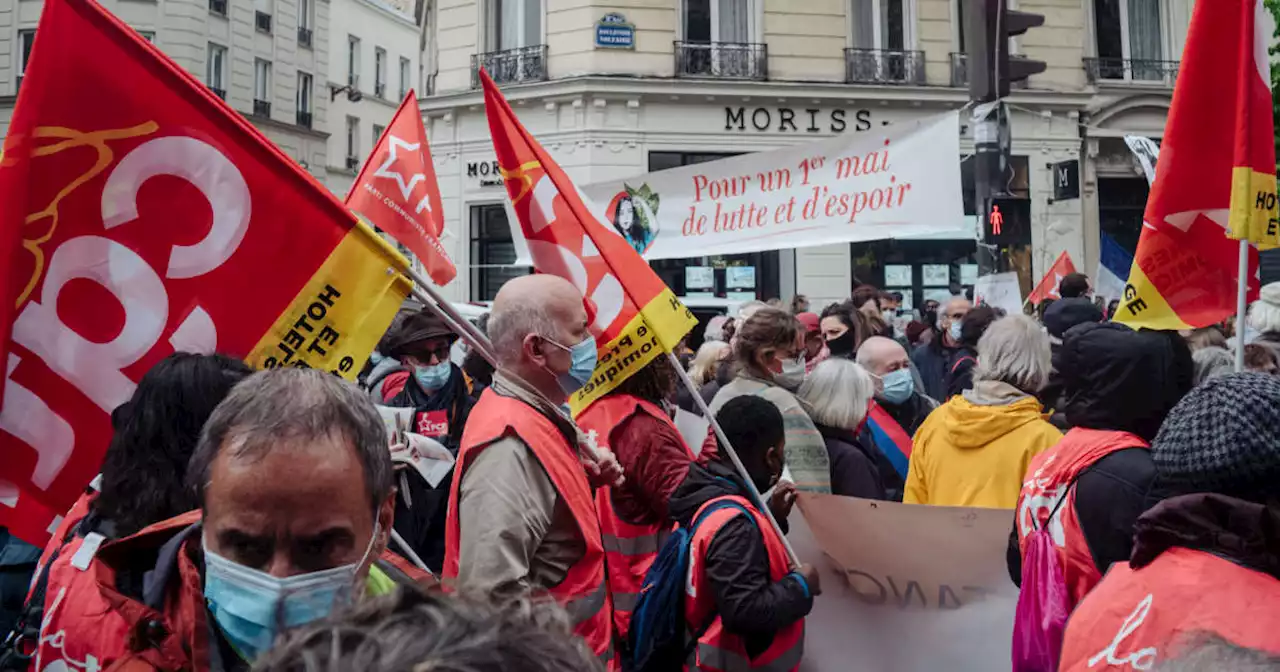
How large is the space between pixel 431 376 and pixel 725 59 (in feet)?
47.6

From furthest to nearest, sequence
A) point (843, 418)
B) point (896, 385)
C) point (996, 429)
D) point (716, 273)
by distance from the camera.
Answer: point (716, 273) → point (896, 385) → point (843, 418) → point (996, 429)

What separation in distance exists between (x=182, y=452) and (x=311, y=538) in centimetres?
64

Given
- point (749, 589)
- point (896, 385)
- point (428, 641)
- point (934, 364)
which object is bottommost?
point (749, 589)

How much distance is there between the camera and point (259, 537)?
1772 mm

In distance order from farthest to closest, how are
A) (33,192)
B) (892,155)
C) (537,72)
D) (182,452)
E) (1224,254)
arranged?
(537,72) → (892,155) → (1224,254) → (33,192) → (182,452)

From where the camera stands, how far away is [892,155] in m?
6.91

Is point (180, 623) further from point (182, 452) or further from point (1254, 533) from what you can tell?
point (1254, 533)

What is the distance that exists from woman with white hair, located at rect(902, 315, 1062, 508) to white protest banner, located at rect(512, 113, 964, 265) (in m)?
2.58

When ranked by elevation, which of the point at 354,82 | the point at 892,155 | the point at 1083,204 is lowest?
the point at 892,155

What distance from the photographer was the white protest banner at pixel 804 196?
22.4ft

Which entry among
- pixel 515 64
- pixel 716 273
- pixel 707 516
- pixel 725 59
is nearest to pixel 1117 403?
pixel 707 516

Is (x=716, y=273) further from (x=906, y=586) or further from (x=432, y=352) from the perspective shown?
(x=906, y=586)

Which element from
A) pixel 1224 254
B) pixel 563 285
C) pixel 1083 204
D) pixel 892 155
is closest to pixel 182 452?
pixel 563 285

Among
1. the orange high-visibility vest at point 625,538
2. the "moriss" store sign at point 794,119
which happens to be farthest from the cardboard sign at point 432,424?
the "moriss" store sign at point 794,119
